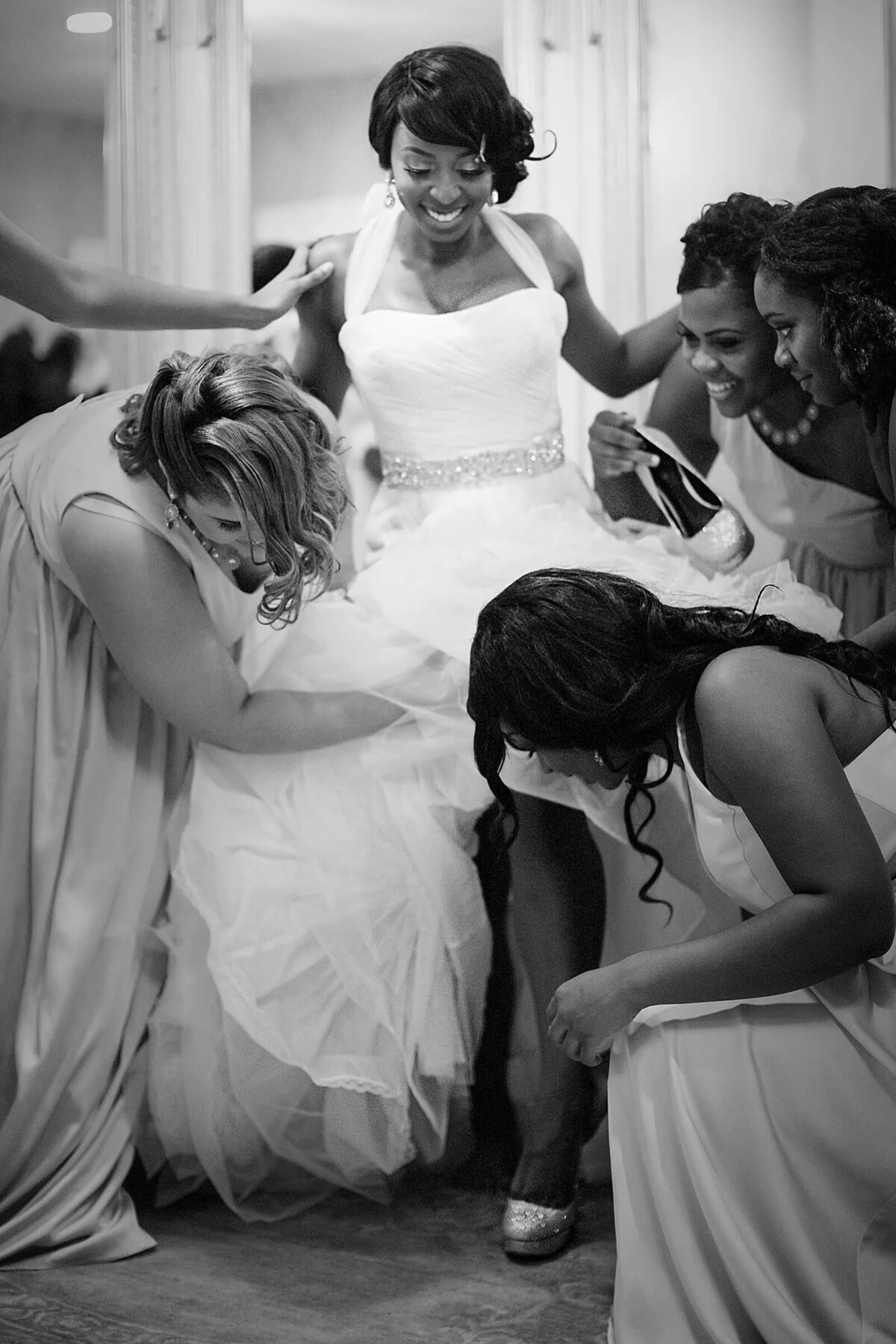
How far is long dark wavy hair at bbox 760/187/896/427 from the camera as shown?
64.4 inches

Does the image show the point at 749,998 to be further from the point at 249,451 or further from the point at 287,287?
the point at 287,287

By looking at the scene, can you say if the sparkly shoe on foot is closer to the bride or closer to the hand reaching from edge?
the bride

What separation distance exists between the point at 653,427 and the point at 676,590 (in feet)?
1.88

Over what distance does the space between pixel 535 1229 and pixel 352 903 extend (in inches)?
18.9

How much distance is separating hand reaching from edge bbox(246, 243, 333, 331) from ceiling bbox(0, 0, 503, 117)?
11.9 inches

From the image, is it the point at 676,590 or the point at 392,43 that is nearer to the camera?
the point at 676,590

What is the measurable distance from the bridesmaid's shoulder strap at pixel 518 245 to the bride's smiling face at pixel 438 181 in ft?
0.15

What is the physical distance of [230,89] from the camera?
7.04ft

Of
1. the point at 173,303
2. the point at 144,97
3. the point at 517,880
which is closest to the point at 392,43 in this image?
the point at 144,97

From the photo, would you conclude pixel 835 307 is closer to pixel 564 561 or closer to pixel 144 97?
pixel 564 561

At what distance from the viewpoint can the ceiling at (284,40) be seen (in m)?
2.11

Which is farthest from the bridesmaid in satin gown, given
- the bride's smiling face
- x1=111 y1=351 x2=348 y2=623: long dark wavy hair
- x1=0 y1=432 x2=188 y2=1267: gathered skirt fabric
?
the bride's smiling face

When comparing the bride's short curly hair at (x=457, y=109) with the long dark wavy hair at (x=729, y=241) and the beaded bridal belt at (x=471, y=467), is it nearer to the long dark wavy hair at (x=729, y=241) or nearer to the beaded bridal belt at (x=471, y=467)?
the long dark wavy hair at (x=729, y=241)

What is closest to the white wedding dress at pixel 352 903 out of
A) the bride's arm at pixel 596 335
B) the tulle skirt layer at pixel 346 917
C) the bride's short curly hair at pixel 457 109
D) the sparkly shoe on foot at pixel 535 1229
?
the tulle skirt layer at pixel 346 917
